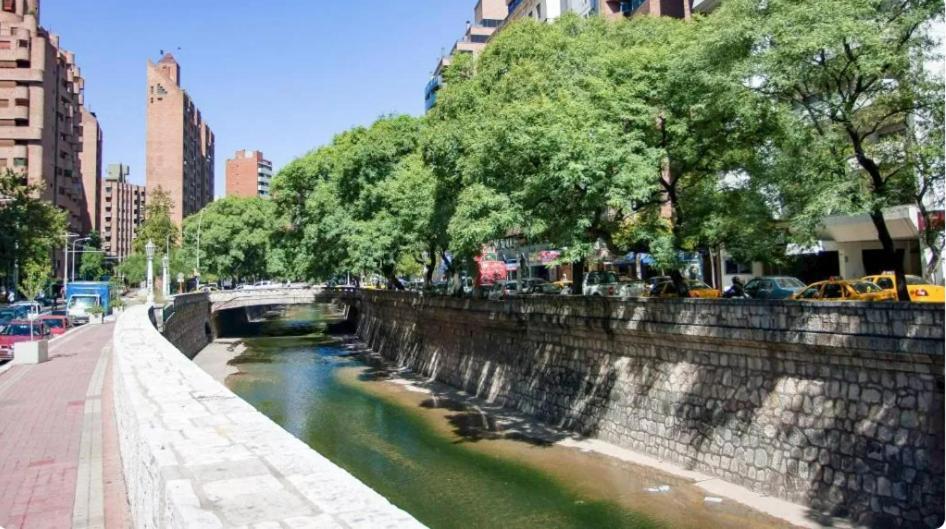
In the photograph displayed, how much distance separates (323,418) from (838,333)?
1974cm

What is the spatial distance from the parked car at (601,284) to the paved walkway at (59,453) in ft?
71.7

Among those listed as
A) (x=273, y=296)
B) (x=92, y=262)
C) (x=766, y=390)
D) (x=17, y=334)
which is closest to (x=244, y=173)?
(x=92, y=262)

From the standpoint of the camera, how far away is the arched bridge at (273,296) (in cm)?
5983

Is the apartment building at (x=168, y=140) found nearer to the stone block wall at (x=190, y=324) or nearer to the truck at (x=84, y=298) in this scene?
the truck at (x=84, y=298)

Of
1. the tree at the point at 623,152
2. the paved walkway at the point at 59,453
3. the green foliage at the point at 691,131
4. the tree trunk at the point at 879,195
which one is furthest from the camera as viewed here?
the tree at the point at 623,152

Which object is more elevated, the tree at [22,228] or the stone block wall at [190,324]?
the tree at [22,228]

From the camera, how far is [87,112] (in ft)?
379

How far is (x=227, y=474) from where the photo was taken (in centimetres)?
559

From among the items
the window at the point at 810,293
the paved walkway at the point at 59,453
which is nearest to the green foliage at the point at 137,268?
the paved walkway at the point at 59,453

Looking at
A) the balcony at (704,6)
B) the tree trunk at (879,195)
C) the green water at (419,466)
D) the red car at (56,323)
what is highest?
the balcony at (704,6)

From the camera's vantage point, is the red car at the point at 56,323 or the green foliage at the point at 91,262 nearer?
the red car at the point at 56,323

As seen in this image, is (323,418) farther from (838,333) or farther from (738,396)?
(838,333)

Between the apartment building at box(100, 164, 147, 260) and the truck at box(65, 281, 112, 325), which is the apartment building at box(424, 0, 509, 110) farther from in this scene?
the apartment building at box(100, 164, 147, 260)

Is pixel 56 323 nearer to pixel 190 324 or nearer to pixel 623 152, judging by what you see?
pixel 190 324
